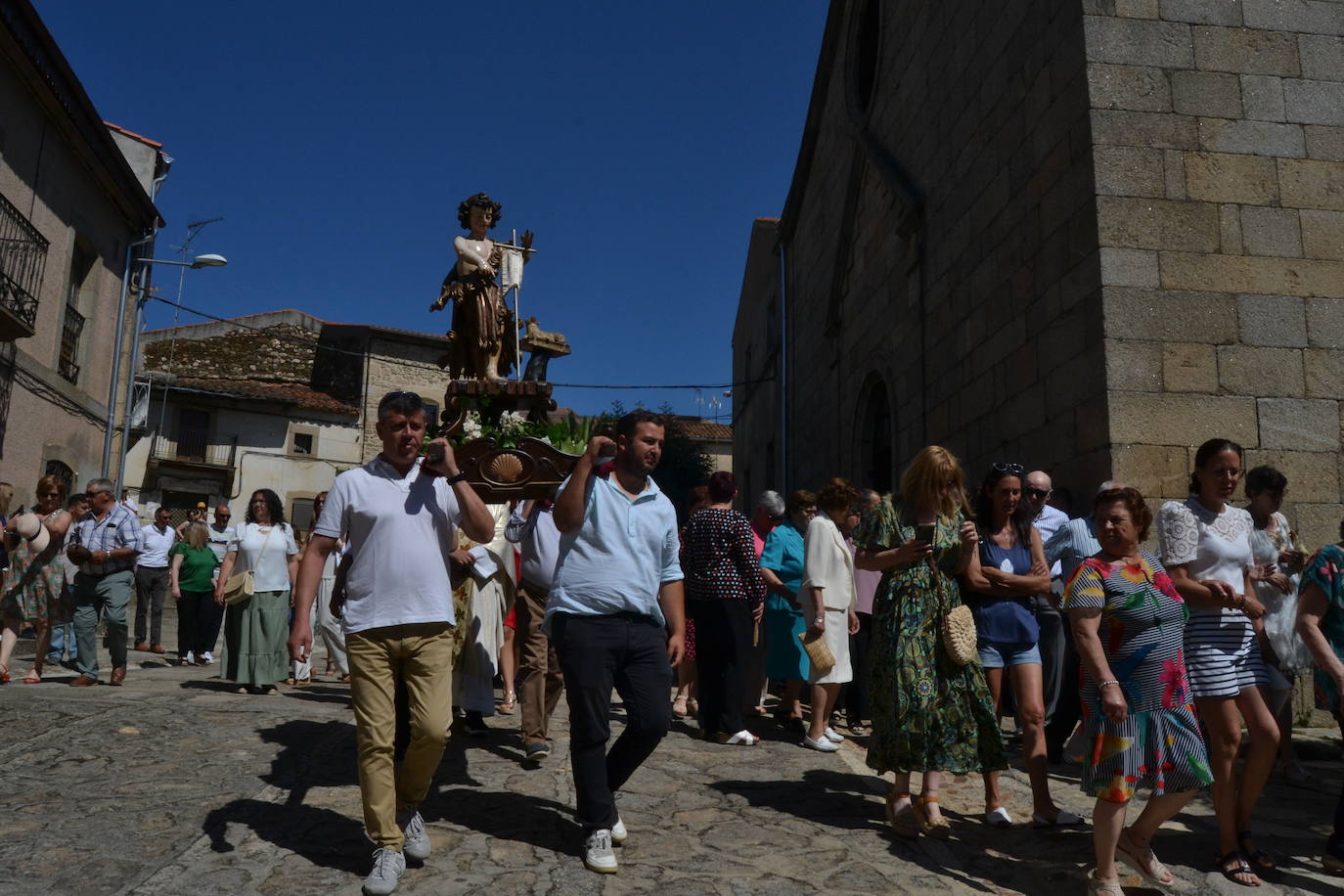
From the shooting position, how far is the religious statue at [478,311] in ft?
27.9

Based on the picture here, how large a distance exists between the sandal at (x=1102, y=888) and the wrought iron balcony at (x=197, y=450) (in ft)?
106

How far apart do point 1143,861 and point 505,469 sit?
13.7ft

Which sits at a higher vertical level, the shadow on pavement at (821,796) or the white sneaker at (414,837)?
the white sneaker at (414,837)

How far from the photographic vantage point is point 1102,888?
347 centimetres

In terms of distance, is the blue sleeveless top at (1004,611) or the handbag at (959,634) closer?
the handbag at (959,634)

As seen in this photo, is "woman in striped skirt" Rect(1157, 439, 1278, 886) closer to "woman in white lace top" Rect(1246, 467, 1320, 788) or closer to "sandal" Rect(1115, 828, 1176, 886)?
"sandal" Rect(1115, 828, 1176, 886)

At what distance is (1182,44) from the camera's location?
7.81m

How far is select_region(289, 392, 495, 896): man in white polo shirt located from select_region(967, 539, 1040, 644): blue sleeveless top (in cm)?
234

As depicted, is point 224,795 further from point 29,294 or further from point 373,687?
point 29,294

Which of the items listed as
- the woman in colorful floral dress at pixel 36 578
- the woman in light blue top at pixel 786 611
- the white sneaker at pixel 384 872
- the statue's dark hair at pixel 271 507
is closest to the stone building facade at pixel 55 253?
the woman in colorful floral dress at pixel 36 578

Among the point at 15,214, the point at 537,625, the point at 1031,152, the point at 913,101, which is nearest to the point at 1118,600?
the point at 537,625

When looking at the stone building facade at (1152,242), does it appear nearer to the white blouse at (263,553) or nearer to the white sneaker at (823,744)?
the white sneaker at (823,744)

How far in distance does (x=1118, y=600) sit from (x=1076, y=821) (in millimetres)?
1270

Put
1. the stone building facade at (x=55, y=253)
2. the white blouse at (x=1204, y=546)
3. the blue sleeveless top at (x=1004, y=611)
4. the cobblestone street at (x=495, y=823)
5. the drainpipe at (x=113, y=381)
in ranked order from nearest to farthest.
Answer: the cobblestone street at (x=495, y=823) → the white blouse at (x=1204, y=546) → the blue sleeveless top at (x=1004, y=611) → the stone building facade at (x=55, y=253) → the drainpipe at (x=113, y=381)
